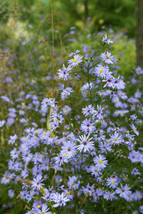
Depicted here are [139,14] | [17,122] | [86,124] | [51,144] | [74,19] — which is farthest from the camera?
[74,19]

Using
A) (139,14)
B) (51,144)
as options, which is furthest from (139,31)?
(51,144)

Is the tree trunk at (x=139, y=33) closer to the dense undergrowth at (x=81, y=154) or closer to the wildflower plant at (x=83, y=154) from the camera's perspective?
the dense undergrowth at (x=81, y=154)

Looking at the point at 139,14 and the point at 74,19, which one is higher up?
the point at 74,19

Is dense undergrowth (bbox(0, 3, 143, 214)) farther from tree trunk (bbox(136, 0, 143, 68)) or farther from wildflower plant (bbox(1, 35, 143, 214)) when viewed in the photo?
tree trunk (bbox(136, 0, 143, 68))

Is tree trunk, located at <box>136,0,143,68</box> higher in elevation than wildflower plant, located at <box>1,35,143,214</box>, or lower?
higher

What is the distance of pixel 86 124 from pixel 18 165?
0.80 metres

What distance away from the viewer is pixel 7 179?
6.61 feet

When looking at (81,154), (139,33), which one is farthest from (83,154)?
(139,33)

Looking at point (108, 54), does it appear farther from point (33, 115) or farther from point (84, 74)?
point (33, 115)

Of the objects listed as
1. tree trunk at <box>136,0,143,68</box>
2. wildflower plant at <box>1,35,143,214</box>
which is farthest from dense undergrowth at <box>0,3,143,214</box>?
tree trunk at <box>136,0,143,68</box>

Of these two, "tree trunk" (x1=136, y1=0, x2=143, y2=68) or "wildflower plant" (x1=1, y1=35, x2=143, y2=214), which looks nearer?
"wildflower plant" (x1=1, y1=35, x2=143, y2=214)

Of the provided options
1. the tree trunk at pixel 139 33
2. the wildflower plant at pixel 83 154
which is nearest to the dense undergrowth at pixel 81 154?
the wildflower plant at pixel 83 154

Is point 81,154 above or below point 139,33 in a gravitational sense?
below

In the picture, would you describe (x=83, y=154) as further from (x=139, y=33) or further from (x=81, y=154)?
(x=139, y=33)
